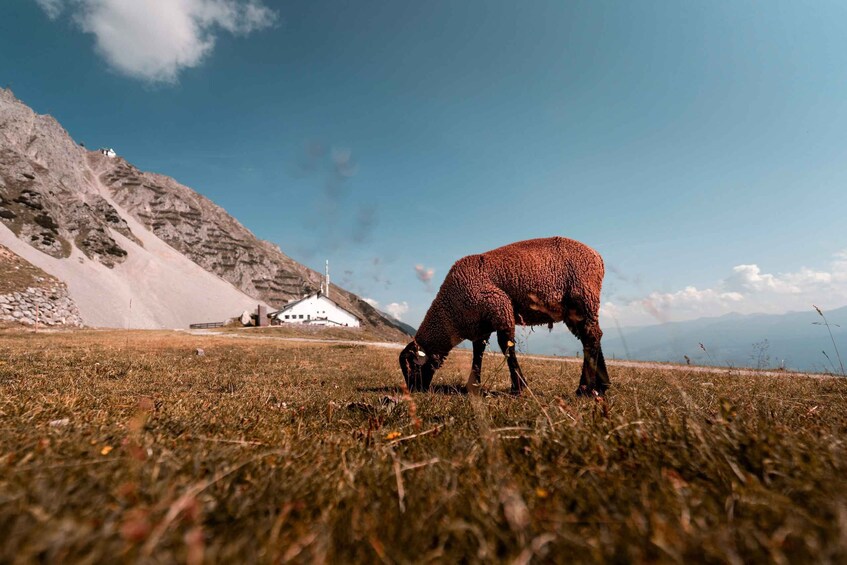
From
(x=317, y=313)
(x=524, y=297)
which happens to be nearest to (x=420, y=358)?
(x=524, y=297)

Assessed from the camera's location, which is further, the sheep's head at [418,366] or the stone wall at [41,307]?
the stone wall at [41,307]

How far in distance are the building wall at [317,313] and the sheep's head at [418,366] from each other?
9709 centimetres

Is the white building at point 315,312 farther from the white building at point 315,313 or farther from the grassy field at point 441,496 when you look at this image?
the grassy field at point 441,496

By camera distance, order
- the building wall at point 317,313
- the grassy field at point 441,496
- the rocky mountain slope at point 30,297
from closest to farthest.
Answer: the grassy field at point 441,496 < the rocky mountain slope at point 30,297 < the building wall at point 317,313

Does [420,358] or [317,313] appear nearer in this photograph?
[420,358]

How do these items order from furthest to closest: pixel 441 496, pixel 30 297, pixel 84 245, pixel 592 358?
pixel 84 245 → pixel 30 297 → pixel 592 358 → pixel 441 496

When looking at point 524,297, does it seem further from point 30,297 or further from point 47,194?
point 47,194

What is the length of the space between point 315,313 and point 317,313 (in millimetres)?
550

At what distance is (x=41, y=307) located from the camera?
6397 cm

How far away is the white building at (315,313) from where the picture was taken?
105m

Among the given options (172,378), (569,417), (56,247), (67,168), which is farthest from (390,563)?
(67,168)

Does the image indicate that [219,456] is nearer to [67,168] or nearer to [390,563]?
[390,563]

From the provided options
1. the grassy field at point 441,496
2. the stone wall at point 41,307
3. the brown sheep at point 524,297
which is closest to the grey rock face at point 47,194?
the stone wall at point 41,307

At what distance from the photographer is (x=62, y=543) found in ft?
3.93
